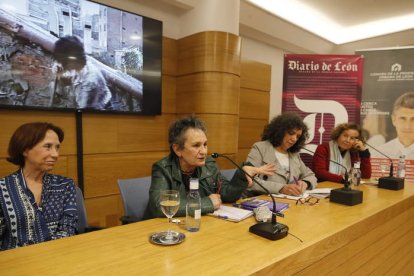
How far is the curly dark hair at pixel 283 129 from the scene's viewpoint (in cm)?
244

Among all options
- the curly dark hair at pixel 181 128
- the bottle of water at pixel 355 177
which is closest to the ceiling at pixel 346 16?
the bottle of water at pixel 355 177

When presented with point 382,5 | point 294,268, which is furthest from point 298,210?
point 382,5

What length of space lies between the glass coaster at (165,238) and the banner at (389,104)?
3226 millimetres

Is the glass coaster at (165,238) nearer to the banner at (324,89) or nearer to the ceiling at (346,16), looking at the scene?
the banner at (324,89)

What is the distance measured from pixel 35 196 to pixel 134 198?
530 mm

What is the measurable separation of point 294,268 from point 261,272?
→ 22 centimetres

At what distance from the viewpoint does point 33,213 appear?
1.51 m

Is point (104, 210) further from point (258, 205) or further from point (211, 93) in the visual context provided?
point (258, 205)

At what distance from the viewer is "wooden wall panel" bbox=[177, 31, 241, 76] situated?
3.29m

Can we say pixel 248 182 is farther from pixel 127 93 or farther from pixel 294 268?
pixel 127 93

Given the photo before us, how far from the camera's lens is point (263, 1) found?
4.30 meters

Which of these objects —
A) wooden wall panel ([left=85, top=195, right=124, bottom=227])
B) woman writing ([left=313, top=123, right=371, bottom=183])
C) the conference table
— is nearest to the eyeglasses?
the conference table

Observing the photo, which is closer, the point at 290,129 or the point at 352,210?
the point at 352,210

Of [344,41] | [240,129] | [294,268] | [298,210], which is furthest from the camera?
[344,41]
